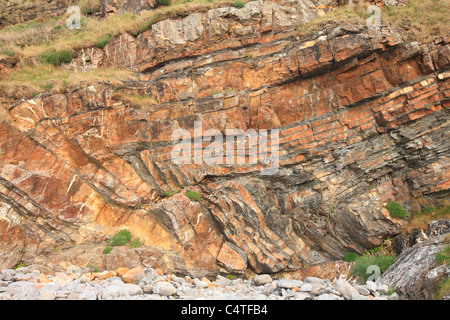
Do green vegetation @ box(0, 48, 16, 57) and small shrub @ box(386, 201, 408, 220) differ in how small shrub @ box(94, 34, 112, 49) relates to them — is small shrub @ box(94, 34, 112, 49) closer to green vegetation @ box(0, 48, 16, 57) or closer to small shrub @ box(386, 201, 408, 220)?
green vegetation @ box(0, 48, 16, 57)

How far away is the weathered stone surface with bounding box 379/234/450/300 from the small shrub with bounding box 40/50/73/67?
16823mm

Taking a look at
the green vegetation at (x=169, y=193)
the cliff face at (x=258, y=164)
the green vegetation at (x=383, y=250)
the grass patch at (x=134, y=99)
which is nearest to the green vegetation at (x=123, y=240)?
the cliff face at (x=258, y=164)

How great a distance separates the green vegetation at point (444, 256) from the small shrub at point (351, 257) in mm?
3951

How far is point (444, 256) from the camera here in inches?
323

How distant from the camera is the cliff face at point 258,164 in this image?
11758mm

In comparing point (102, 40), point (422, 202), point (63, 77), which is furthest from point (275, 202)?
point (102, 40)

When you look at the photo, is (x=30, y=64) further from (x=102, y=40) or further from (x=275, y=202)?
(x=275, y=202)

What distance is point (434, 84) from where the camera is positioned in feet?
41.2

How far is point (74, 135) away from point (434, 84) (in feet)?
48.0

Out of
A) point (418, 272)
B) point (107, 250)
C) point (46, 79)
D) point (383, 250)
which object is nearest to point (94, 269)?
point (107, 250)

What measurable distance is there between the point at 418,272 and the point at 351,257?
398cm

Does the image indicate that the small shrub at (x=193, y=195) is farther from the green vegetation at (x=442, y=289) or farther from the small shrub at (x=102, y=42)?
the small shrub at (x=102, y=42)

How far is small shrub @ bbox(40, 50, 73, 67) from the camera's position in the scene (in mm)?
15609
